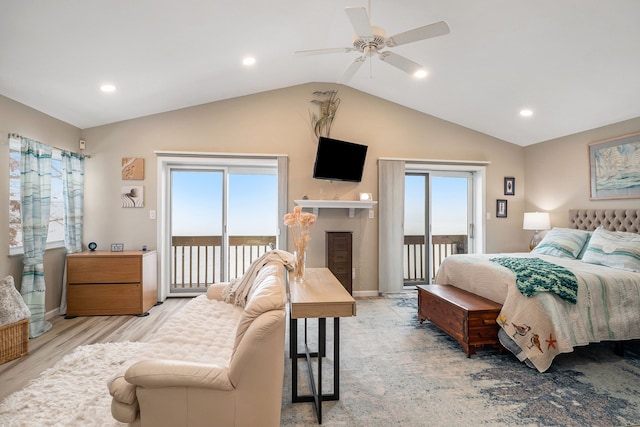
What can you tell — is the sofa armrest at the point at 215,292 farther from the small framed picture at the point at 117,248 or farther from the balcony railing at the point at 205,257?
the small framed picture at the point at 117,248

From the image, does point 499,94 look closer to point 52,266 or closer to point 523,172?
point 523,172

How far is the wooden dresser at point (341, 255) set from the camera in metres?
4.49

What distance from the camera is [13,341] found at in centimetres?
269

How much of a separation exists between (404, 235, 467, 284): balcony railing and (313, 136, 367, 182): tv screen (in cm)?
161

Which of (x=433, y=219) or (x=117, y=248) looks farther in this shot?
(x=433, y=219)

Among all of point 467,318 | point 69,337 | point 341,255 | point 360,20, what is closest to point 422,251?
point 341,255

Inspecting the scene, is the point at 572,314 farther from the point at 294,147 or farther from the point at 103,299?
the point at 103,299

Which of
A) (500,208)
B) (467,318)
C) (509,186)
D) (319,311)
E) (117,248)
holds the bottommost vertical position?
(467,318)

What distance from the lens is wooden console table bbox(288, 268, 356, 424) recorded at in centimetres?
183

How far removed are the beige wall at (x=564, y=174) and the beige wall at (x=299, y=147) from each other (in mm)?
217

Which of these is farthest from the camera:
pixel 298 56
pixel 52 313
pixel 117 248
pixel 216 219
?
pixel 216 219

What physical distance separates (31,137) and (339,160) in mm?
3654

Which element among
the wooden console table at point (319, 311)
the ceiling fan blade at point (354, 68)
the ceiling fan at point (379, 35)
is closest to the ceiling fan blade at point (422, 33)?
the ceiling fan at point (379, 35)

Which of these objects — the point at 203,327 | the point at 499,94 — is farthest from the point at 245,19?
the point at 499,94
